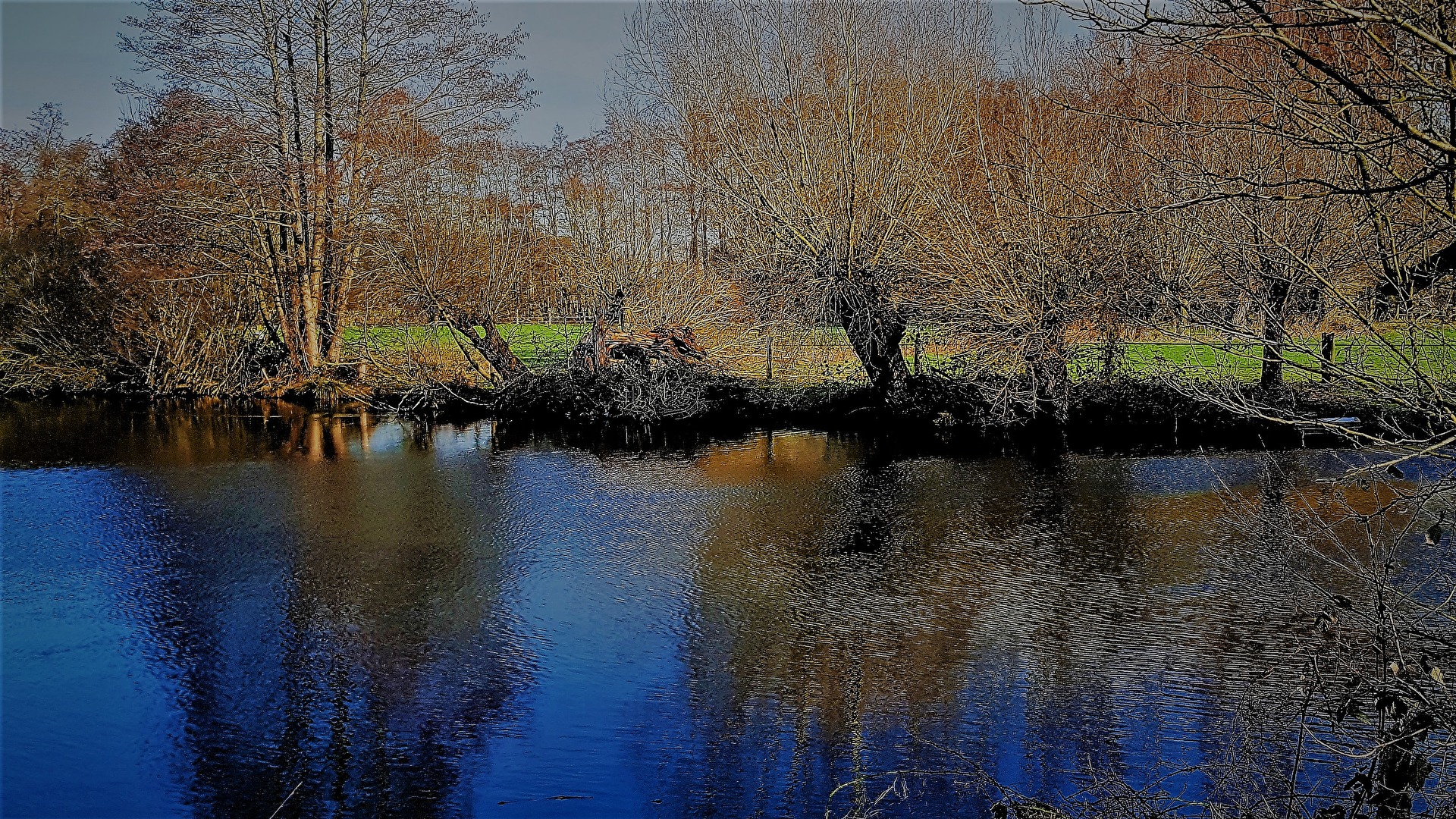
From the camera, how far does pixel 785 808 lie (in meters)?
5.50

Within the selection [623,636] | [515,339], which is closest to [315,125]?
A: [515,339]

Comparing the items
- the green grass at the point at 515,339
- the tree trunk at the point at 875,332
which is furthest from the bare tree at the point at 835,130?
the green grass at the point at 515,339

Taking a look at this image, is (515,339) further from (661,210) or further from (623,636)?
(623,636)

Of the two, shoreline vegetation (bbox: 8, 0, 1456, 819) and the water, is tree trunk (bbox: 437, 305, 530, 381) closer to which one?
shoreline vegetation (bbox: 8, 0, 1456, 819)

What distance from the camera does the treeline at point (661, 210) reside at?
1633 centimetres

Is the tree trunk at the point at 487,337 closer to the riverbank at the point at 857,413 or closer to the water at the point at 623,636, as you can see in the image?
the riverbank at the point at 857,413

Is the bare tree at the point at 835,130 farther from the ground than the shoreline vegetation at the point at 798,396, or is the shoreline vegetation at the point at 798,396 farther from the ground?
the bare tree at the point at 835,130

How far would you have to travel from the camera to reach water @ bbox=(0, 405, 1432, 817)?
19.6ft

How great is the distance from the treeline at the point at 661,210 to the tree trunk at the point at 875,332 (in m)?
0.05

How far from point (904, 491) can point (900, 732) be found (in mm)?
6497

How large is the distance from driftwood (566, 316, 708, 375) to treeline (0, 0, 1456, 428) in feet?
2.14

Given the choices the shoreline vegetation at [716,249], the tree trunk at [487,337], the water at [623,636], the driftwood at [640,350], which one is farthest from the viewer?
the tree trunk at [487,337]

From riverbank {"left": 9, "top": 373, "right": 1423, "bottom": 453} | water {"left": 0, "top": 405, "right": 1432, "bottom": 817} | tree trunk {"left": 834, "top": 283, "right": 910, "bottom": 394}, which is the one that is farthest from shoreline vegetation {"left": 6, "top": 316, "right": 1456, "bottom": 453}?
water {"left": 0, "top": 405, "right": 1432, "bottom": 817}

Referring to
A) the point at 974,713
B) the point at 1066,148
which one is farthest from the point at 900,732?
the point at 1066,148
